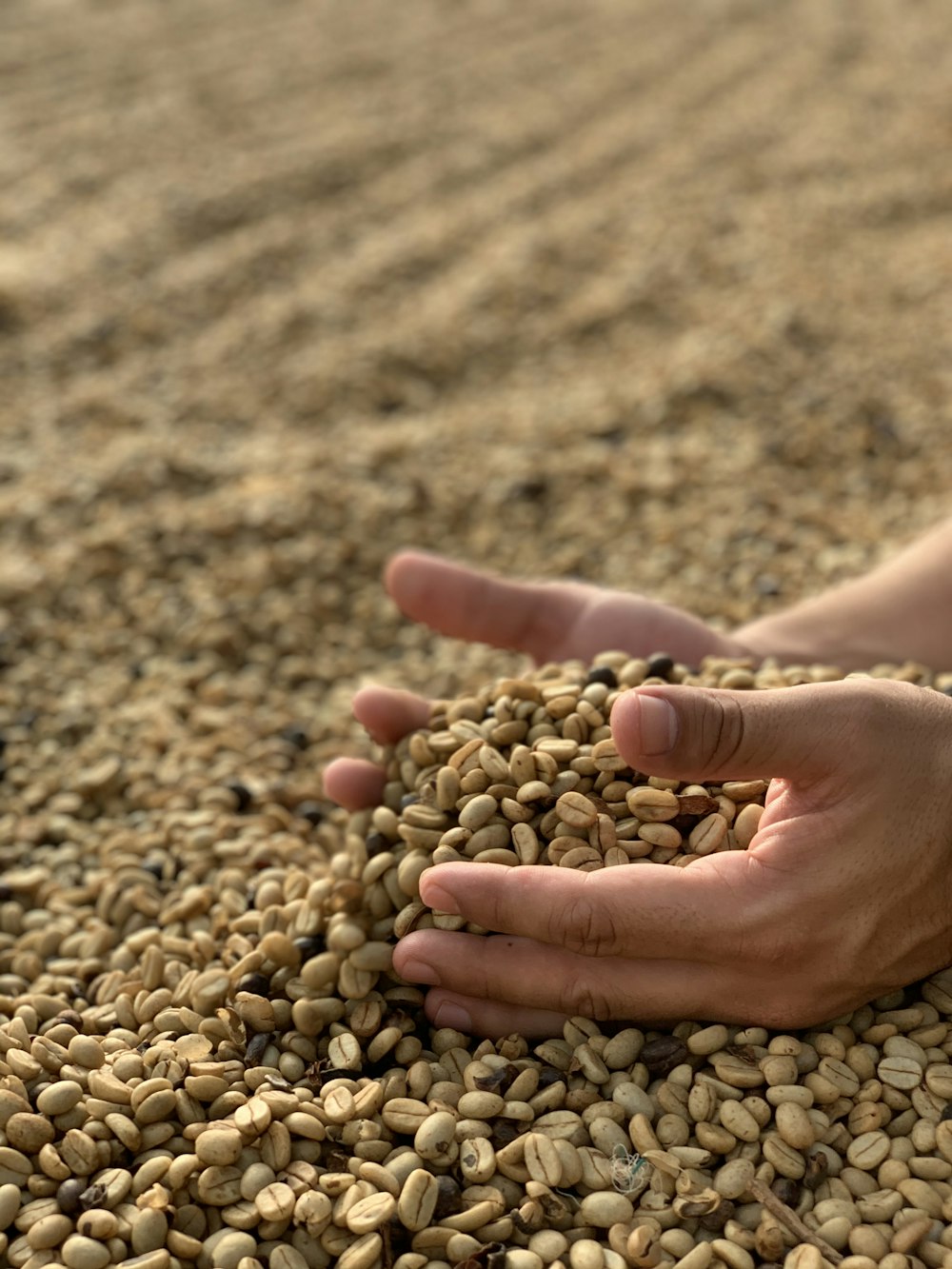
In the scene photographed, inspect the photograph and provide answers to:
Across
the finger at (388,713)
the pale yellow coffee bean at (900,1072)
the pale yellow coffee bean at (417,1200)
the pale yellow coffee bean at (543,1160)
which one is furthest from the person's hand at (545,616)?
the pale yellow coffee bean at (417,1200)

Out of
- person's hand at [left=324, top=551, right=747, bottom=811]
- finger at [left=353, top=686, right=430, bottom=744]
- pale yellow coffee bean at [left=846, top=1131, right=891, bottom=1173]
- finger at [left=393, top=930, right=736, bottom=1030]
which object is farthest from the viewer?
person's hand at [left=324, top=551, right=747, bottom=811]

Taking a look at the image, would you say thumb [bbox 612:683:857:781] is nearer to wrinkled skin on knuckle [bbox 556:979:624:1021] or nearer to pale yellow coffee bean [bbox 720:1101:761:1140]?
wrinkled skin on knuckle [bbox 556:979:624:1021]

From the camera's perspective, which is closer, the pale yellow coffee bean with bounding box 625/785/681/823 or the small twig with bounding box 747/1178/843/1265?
the small twig with bounding box 747/1178/843/1265

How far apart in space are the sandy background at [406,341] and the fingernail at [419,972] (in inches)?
38.8

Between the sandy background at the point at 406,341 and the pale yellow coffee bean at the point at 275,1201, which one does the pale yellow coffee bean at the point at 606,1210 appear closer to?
the pale yellow coffee bean at the point at 275,1201

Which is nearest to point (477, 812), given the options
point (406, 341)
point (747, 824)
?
point (747, 824)

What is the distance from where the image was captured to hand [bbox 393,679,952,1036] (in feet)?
5.77

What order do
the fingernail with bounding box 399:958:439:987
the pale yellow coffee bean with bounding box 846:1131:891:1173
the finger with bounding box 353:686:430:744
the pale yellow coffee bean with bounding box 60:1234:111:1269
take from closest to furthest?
the pale yellow coffee bean with bounding box 60:1234:111:1269, the pale yellow coffee bean with bounding box 846:1131:891:1173, the fingernail with bounding box 399:958:439:987, the finger with bounding box 353:686:430:744

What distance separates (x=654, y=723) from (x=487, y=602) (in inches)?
45.6

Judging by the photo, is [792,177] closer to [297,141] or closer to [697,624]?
[297,141]

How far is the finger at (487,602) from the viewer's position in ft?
9.23

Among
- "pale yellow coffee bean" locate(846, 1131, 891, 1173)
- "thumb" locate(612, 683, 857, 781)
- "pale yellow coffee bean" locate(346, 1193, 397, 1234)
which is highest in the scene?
"thumb" locate(612, 683, 857, 781)

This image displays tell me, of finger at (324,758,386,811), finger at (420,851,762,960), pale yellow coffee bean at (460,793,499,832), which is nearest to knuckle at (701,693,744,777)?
finger at (420,851,762,960)

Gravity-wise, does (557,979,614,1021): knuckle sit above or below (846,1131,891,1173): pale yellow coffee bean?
above
